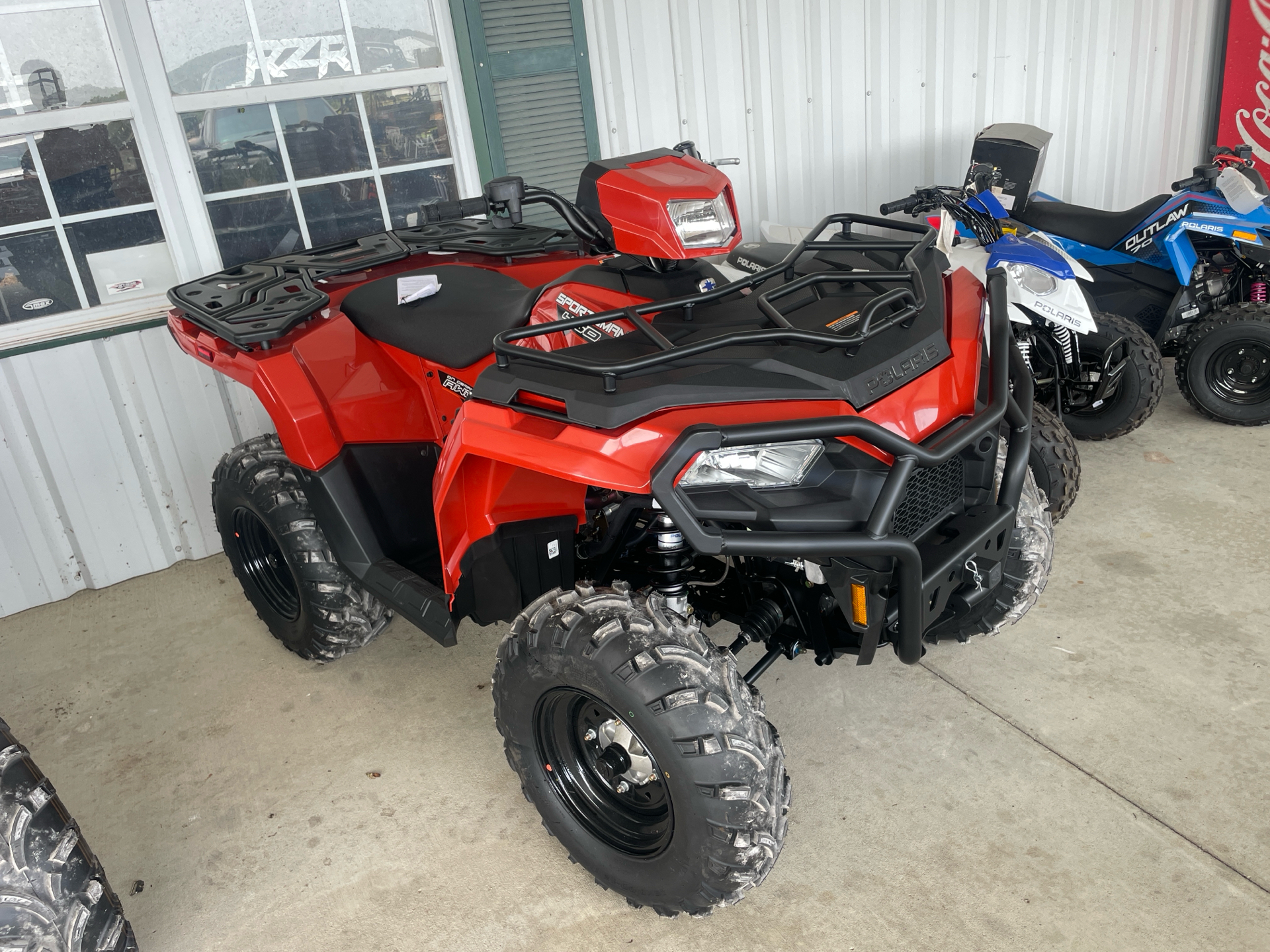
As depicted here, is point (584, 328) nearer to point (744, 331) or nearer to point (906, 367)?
point (744, 331)

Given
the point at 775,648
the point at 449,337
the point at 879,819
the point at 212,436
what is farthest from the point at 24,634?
the point at 879,819

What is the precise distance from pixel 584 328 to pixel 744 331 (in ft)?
1.37

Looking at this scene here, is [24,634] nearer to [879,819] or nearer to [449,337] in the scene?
[449,337]

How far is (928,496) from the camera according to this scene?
1.69m

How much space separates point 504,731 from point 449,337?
3.07 ft

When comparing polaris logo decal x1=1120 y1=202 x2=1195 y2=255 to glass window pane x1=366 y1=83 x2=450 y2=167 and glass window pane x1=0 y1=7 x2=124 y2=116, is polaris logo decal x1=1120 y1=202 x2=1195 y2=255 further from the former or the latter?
glass window pane x1=0 y1=7 x2=124 y2=116

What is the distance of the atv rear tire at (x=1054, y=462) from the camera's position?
9.46ft


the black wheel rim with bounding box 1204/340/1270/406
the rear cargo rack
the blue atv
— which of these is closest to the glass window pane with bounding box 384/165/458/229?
the rear cargo rack

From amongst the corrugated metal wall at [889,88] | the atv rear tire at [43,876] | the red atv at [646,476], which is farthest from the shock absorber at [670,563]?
the corrugated metal wall at [889,88]

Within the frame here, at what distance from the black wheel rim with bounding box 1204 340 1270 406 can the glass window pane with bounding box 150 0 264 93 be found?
402 centimetres

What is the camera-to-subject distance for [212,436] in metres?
3.59

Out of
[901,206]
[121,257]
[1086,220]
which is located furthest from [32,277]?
[1086,220]

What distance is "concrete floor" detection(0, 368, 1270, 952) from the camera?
1831 mm

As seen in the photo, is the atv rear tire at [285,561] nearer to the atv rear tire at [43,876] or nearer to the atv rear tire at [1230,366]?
the atv rear tire at [43,876]
